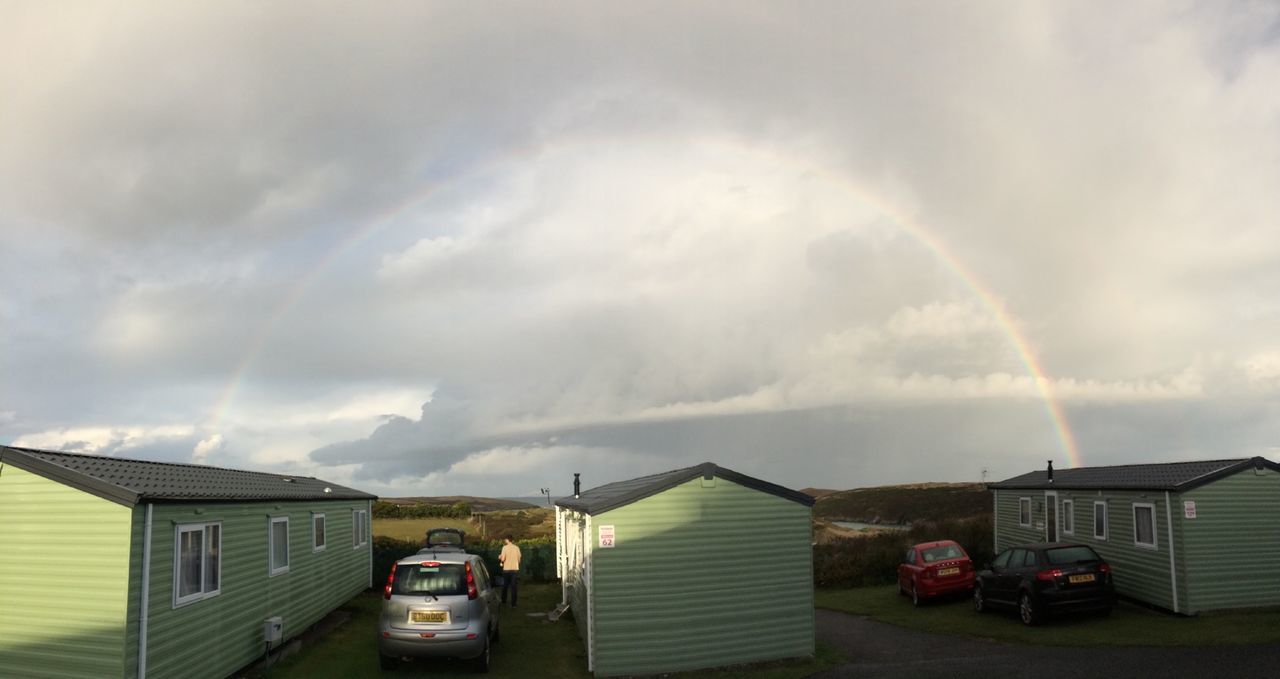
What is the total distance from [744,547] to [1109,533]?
1186 centimetres

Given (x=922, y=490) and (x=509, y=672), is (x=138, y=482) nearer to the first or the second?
(x=509, y=672)

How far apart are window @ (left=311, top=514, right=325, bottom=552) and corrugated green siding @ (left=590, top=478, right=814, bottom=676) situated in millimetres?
8473

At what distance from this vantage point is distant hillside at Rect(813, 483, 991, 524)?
63.9 meters

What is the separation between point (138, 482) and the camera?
40.8 ft

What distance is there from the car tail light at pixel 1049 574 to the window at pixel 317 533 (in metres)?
16.4

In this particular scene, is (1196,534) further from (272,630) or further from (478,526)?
(478,526)

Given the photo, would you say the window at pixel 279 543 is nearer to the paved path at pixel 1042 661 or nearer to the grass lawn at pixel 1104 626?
the paved path at pixel 1042 661

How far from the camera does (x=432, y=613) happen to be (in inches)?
572

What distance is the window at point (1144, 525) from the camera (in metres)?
20.0

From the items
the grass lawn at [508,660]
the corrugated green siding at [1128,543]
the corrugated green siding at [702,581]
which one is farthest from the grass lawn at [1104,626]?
the corrugated green siding at [702,581]

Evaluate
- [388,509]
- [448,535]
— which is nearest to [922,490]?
[388,509]

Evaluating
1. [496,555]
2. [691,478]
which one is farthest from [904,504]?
[691,478]

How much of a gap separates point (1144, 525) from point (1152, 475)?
1.47 meters

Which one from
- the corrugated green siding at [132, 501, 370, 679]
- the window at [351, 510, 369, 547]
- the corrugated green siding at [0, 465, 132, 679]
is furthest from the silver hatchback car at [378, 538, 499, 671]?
the window at [351, 510, 369, 547]
